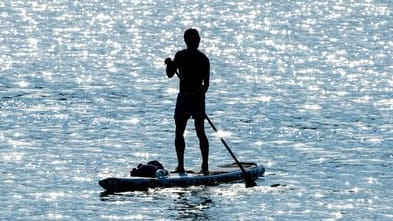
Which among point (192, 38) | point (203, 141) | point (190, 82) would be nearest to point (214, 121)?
point (203, 141)

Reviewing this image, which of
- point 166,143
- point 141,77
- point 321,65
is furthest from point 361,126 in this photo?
point 321,65

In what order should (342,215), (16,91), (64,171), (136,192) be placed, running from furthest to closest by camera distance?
1. (16,91)
2. (64,171)
3. (136,192)
4. (342,215)

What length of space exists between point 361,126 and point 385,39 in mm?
37783

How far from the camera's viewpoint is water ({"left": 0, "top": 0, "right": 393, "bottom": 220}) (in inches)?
1025

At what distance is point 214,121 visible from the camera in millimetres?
37625

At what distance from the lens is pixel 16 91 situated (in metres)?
44.5

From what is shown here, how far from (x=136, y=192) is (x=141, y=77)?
24.1m

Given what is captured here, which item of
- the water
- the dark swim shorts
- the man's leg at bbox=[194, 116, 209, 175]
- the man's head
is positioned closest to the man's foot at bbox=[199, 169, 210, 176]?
the man's leg at bbox=[194, 116, 209, 175]

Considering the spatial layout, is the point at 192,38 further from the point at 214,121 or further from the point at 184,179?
the point at 214,121

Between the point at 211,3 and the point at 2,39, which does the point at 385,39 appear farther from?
the point at 211,3

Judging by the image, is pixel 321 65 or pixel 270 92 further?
pixel 321 65

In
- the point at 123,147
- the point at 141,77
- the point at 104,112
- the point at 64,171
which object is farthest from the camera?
the point at 141,77

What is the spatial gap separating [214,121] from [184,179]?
33.2ft

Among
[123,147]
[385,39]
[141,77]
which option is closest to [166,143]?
[123,147]
